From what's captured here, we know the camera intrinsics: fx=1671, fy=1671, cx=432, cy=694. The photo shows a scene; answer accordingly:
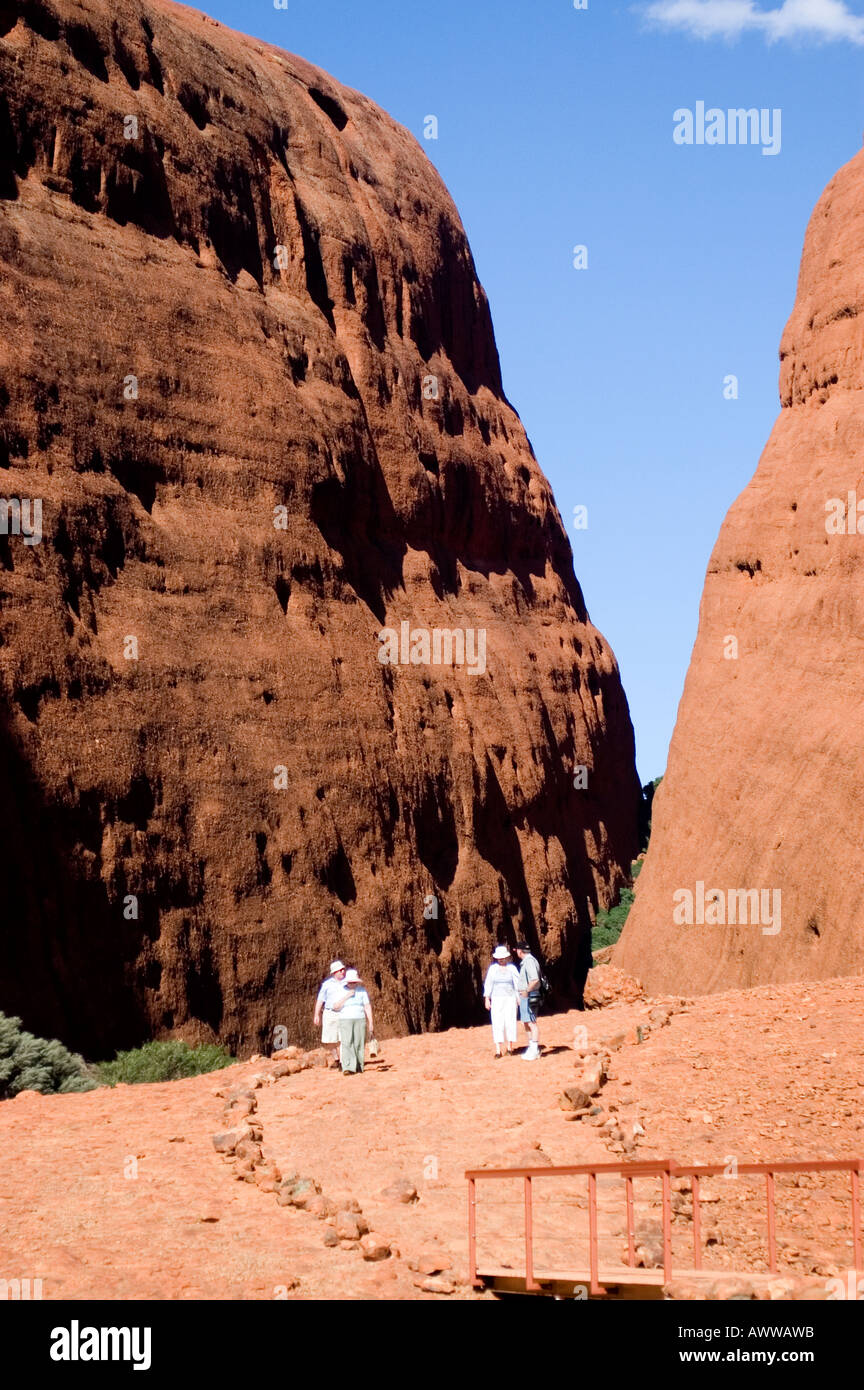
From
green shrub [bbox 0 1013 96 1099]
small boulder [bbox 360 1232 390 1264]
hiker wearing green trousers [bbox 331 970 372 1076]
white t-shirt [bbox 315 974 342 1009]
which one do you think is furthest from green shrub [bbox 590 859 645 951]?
small boulder [bbox 360 1232 390 1264]

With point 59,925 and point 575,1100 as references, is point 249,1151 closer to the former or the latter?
point 575,1100

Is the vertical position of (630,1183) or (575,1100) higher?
(575,1100)

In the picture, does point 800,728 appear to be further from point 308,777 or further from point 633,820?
point 633,820

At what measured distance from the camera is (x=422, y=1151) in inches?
645

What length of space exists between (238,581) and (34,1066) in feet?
45.5

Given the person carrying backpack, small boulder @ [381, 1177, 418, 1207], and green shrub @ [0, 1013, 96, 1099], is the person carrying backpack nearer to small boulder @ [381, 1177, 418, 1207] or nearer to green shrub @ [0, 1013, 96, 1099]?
green shrub @ [0, 1013, 96, 1099]

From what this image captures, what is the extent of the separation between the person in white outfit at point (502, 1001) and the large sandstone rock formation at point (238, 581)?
868cm

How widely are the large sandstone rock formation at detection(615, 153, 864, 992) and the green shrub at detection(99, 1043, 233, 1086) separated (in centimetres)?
968

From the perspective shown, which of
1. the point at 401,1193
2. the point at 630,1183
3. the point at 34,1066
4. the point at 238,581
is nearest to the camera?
the point at 630,1183

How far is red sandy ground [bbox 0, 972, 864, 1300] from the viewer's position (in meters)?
12.4

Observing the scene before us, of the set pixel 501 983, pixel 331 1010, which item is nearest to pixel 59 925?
pixel 331 1010

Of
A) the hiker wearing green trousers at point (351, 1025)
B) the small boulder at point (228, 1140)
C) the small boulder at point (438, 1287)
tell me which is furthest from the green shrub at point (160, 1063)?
the small boulder at point (438, 1287)
